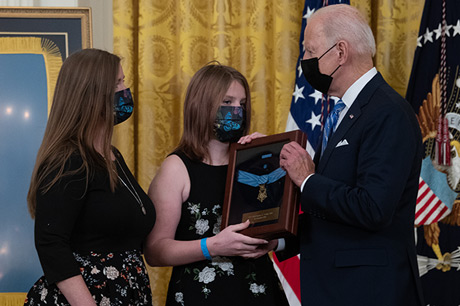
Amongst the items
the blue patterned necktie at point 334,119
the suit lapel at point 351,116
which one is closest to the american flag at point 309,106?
the blue patterned necktie at point 334,119

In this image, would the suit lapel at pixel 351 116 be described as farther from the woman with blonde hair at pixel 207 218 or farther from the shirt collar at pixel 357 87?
the woman with blonde hair at pixel 207 218

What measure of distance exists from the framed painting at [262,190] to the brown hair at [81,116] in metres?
0.46

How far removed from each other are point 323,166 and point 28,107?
69.3 inches

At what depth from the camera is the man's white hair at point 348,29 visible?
2.09 metres

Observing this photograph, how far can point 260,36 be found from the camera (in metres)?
3.63

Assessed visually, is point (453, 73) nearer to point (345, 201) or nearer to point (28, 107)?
point (345, 201)

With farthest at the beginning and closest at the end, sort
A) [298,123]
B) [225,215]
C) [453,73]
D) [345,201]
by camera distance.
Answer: [298,123], [453,73], [225,215], [345,201]

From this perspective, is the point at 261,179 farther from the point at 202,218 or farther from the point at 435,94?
the point at 435,94

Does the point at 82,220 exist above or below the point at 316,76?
below

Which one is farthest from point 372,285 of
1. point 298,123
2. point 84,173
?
point 298,123

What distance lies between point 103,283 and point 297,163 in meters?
0.78

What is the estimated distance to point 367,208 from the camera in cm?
183

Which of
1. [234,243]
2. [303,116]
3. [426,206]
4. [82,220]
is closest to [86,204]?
[82,220]

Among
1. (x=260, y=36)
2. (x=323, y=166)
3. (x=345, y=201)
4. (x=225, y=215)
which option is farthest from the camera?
(x=260, y=36)
